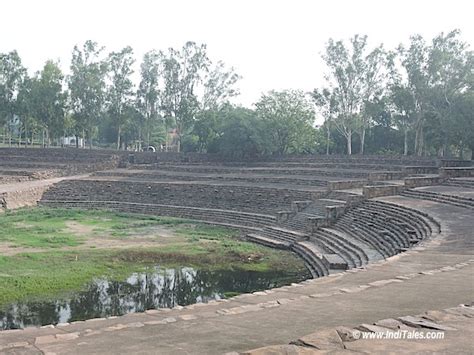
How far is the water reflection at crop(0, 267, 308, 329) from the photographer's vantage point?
1327 cm

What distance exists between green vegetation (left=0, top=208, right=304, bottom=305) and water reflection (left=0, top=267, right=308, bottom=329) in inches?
24.1

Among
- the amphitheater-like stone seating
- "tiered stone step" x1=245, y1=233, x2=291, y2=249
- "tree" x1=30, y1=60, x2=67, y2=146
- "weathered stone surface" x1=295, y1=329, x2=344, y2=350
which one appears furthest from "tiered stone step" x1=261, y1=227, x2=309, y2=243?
"tree" x1=30, y1=60, x2=67, y2=146

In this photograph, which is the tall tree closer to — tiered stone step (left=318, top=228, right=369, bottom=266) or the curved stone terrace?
the curved stone terrace

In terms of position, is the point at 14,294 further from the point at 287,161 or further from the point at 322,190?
the point at 287,161

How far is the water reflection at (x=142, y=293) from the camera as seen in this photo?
523 inches

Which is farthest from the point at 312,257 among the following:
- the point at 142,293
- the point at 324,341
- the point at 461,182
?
the point at 324,341

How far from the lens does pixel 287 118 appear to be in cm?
4291

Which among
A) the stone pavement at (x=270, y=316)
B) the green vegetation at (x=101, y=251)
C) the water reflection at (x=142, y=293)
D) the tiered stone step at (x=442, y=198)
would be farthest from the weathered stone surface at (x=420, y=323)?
the tiered stone step at (x=442, y=198)

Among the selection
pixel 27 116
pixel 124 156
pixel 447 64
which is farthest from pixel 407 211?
pixel 27 116

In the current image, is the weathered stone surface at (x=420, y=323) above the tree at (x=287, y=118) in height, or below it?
below

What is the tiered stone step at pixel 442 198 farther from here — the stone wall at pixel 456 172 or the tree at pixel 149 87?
the tree at pixel 149 87

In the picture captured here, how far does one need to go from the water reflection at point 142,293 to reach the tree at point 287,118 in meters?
26.4

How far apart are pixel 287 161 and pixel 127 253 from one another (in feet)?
74.6

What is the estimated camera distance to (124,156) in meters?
44.9
